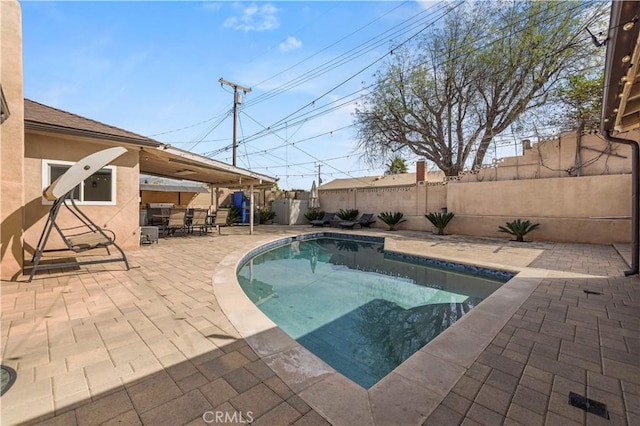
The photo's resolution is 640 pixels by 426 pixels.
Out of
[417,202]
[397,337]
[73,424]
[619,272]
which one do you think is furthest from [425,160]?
[73,424]

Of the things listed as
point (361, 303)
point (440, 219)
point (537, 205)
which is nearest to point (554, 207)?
point (537, 205)

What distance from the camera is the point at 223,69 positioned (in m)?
16.4

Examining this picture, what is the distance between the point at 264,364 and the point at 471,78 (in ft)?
52.0

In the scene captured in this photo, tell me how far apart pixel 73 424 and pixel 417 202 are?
14.5 metres

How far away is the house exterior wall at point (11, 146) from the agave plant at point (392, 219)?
13.1 metres

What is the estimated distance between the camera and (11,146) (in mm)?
4250

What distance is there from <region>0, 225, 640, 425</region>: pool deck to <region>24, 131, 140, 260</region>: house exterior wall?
2214mm

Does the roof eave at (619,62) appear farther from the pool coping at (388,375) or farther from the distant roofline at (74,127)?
the distant roofline at (74,127)

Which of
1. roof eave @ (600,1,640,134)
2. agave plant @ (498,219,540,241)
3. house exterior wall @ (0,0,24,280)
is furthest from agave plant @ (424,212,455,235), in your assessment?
house exterior wall @ (0,0,24,280)

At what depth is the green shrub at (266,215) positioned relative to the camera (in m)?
18.0

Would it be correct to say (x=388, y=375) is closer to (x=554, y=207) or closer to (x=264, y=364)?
(x=264, y=364)

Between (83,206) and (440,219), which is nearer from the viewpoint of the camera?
(83,206)

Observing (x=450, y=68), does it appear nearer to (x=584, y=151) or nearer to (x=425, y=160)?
(x=425, y=160)

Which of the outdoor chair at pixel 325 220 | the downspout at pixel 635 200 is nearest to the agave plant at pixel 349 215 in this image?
the outdoor chair at pixel 325 220
